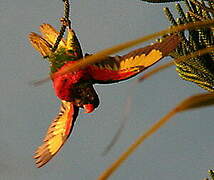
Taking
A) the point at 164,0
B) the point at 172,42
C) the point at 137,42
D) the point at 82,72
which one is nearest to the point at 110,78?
the point at 82,72

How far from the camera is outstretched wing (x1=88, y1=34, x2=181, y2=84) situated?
2359 mm

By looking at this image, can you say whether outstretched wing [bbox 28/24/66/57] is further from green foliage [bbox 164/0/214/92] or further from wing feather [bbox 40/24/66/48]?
green foliage [bbox 164/0/214/92]

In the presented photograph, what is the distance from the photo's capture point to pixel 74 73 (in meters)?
2.57

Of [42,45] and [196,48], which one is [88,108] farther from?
[196,48]

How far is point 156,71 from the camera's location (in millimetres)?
464

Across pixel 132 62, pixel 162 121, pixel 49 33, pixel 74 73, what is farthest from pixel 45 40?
pixel 162 121

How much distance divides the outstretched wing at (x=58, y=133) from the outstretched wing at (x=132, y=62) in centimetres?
28

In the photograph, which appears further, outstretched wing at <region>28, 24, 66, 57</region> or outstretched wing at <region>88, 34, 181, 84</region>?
outstretched wing at <region>28, 24, 66, 57</region>

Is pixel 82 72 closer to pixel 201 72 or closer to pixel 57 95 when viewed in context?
pixel 57 95

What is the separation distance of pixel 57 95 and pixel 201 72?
1054 mm

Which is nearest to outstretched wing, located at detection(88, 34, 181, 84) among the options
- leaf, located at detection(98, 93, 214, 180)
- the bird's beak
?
the bird's beak

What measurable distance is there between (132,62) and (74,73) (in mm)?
350

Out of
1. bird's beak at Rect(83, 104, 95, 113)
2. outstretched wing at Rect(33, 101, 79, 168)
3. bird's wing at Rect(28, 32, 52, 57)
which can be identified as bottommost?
outstretched wing at Rect(33, 101, 79, 168)

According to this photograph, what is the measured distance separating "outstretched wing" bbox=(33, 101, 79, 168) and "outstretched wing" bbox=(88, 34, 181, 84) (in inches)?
11.2
